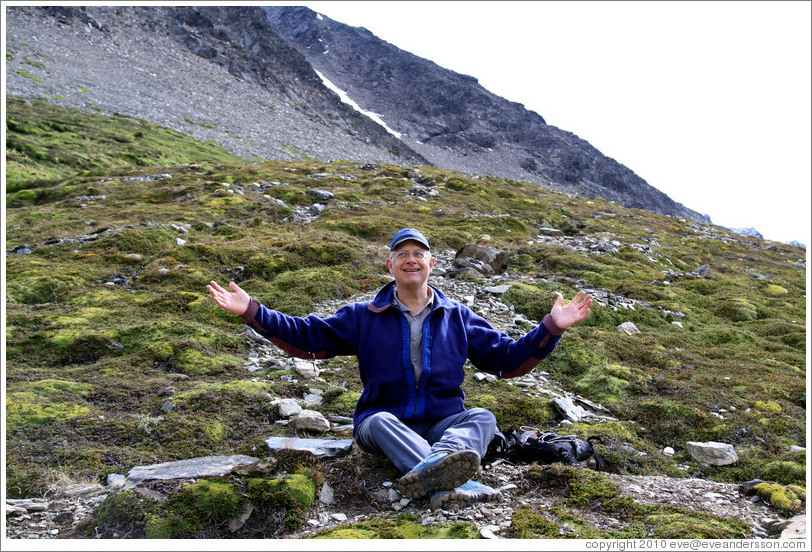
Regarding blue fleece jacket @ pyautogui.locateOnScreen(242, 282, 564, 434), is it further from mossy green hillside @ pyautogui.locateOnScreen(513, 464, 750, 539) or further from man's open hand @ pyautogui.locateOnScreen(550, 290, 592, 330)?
mossy green hillside @ pyautogui.locateOnScreen(513, 464, 750, 539)

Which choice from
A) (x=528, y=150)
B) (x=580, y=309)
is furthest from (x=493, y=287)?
(x=528, y=150)

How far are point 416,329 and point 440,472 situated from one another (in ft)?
5.59

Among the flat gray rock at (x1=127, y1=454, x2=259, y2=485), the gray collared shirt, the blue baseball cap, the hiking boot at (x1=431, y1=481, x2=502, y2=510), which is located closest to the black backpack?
the hiking boot at (x1=431, y1=481, x2=502, y2=510)

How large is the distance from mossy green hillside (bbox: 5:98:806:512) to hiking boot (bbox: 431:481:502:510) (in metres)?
2.41

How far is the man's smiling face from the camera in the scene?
584 centimetres

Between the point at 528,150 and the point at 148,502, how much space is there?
178 meters

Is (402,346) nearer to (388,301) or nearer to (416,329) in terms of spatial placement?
(416,329)

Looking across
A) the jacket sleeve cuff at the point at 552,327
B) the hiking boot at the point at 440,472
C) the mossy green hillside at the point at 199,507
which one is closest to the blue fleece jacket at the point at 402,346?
the jacket sleeve cuff at the point at 552,327

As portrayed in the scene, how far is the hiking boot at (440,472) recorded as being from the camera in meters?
4.53

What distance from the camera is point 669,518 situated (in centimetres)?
447

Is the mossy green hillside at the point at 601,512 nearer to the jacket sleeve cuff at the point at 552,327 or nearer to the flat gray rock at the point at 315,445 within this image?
the jacket sleeve cuff at the point at 552,327

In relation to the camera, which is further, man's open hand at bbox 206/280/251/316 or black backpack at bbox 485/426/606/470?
black backpack at bbox 485/426/606/470

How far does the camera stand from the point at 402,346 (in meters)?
5.70

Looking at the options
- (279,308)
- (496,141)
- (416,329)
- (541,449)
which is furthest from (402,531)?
(496,141)
